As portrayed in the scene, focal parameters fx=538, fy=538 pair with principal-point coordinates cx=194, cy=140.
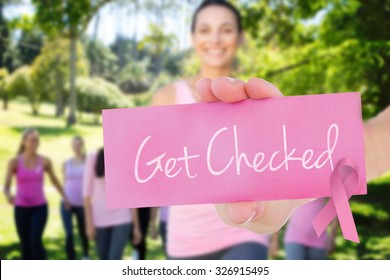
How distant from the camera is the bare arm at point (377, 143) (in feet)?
2.93

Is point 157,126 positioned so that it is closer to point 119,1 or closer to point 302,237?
point 302,237

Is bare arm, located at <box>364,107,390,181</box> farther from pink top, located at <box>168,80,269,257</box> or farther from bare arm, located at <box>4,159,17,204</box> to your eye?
bare arm, located at <box>4,159,17,204</box>

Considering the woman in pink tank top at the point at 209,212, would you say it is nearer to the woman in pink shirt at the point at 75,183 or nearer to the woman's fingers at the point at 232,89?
the woman's fingers at the point at 232,89

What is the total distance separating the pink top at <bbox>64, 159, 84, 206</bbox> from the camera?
132 inches

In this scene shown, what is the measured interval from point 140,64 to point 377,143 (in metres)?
3.72

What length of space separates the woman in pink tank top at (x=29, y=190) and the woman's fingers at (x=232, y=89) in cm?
250

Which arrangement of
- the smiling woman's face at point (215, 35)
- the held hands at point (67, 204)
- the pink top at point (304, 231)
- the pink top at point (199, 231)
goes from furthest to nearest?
the held hands at point (67, 204) < the pink top at point (304, 231) < the smiling woman's face at point (215, 35) < the pink top at point (199, 231)

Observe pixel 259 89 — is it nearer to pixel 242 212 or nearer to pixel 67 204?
pixel 242 212

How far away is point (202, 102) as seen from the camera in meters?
0.73

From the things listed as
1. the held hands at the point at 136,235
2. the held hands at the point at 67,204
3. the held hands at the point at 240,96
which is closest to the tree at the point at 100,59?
the held hands at the point at 67,204
